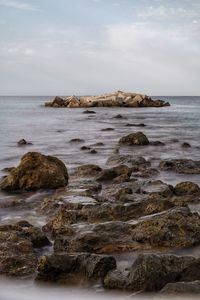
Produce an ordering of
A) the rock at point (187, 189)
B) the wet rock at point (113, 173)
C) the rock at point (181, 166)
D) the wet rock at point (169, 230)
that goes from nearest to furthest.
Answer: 1. the wet rock at point (169, 230)
2. the rock at point (187, 189)
3. the wet rock at point (113, 173)
4. the rock at point (181, 166)

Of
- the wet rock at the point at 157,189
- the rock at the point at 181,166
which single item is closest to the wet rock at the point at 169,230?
the wet rock at the point at 157,189

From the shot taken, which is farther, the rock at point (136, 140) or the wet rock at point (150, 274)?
the rock at point (136, 140)

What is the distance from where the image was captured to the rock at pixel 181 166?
Result: 15836mm

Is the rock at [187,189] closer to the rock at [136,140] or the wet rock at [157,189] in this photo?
the wet rock at [157,189]

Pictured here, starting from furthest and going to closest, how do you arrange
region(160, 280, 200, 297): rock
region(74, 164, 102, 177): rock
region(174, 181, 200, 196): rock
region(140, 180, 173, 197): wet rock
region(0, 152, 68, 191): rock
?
region(74, 164, 102, 177): rock < region(0, 152, 68, 191): rock < region(174, 181, 200, 196): rock < region(140, 180, 173, 197): wet rock < region(160, 280, 200, 297): rock

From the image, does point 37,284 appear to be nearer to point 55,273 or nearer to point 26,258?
point 55,273

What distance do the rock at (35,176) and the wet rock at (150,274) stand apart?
692cm

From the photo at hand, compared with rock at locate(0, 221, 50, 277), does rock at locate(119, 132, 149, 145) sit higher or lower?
higher

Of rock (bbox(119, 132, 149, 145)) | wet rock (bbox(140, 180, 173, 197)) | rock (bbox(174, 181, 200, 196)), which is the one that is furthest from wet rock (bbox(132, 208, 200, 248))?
rock (bbox(119, 132, 149, 145))

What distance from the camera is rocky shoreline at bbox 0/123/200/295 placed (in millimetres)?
6238

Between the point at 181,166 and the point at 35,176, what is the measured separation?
217 inches

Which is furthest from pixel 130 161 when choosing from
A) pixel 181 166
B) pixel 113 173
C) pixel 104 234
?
pixel 104 234

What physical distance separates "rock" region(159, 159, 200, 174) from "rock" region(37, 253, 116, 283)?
9498mm

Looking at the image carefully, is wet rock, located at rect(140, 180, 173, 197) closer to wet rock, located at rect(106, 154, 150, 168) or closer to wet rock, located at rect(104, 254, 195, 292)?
wet rock, located at rect(106, 154, 150, 168)
